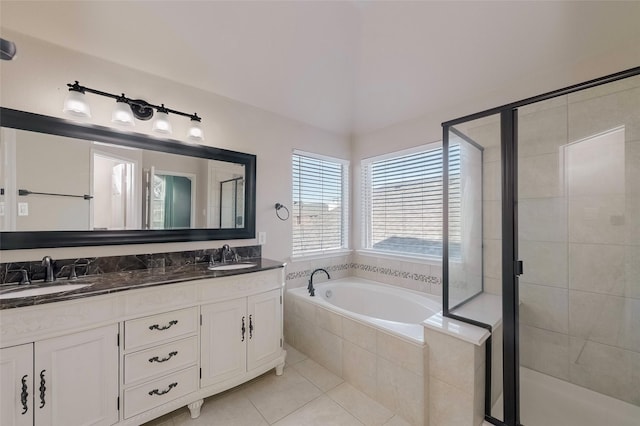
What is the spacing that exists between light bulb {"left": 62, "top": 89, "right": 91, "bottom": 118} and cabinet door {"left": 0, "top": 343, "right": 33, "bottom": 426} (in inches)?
52.5

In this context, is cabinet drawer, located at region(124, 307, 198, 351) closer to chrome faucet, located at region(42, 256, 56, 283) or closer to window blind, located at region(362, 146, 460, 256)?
chrome faucet, located at region(42, 256, 56, 283)

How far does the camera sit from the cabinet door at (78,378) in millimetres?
1194

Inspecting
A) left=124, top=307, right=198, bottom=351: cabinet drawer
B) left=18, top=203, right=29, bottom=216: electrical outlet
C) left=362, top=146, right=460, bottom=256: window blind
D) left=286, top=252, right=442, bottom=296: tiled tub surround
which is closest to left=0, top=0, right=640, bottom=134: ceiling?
left=362, top=146, right=460, bottom=256: window blind

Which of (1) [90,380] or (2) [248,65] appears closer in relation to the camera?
(1) [90,380]

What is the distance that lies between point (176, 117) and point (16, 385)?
5.98 feet

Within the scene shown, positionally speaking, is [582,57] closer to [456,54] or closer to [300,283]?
[456,54]

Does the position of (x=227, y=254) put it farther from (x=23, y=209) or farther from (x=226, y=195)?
(x=23, y=209)

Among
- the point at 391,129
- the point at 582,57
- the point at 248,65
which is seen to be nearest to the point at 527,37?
the point at 582,57

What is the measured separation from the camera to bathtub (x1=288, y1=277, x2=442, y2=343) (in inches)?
93.0

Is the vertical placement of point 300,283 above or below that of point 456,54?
below

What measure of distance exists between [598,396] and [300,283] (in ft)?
7.87

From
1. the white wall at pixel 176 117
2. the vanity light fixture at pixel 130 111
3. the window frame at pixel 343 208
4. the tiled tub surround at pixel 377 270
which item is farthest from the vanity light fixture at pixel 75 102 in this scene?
the tiled tub surround at pixel 377 270

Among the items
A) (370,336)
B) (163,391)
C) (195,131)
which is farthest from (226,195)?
(370,336)

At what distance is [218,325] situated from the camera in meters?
1.71
